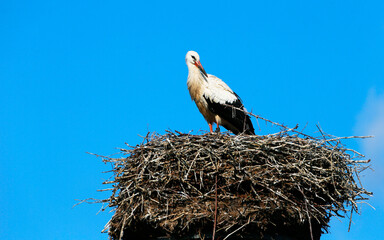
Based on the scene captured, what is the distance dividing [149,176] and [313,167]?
6.14 feet

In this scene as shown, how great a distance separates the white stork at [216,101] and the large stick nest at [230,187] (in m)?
1.92

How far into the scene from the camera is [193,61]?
30.1ft

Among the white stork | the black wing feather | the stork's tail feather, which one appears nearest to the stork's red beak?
the white stork

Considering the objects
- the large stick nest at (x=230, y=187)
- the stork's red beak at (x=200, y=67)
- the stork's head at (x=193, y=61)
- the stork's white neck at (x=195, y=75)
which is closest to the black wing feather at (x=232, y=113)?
the stork's white neck at (x=195, y=75)

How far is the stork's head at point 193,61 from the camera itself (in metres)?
9.01

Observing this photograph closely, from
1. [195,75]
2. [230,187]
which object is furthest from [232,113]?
[230,187]

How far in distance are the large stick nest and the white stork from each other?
1918 millimetres

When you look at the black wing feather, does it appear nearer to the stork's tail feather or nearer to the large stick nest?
the stork's tail feather

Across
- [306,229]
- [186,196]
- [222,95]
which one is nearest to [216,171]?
[186,196]

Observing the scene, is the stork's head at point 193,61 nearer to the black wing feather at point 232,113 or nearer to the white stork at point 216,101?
the white stork at point 216,101

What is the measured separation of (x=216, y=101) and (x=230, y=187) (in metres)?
2.64

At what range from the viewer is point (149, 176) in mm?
6469

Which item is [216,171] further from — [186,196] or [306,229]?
[306,229]

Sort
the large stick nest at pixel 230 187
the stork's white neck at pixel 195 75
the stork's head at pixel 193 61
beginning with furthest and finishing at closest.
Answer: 1. the stork's head at pixel 193 61
2. the stork's white neck at pixel 195 75
3. the large stick nest at pixel 230 187
